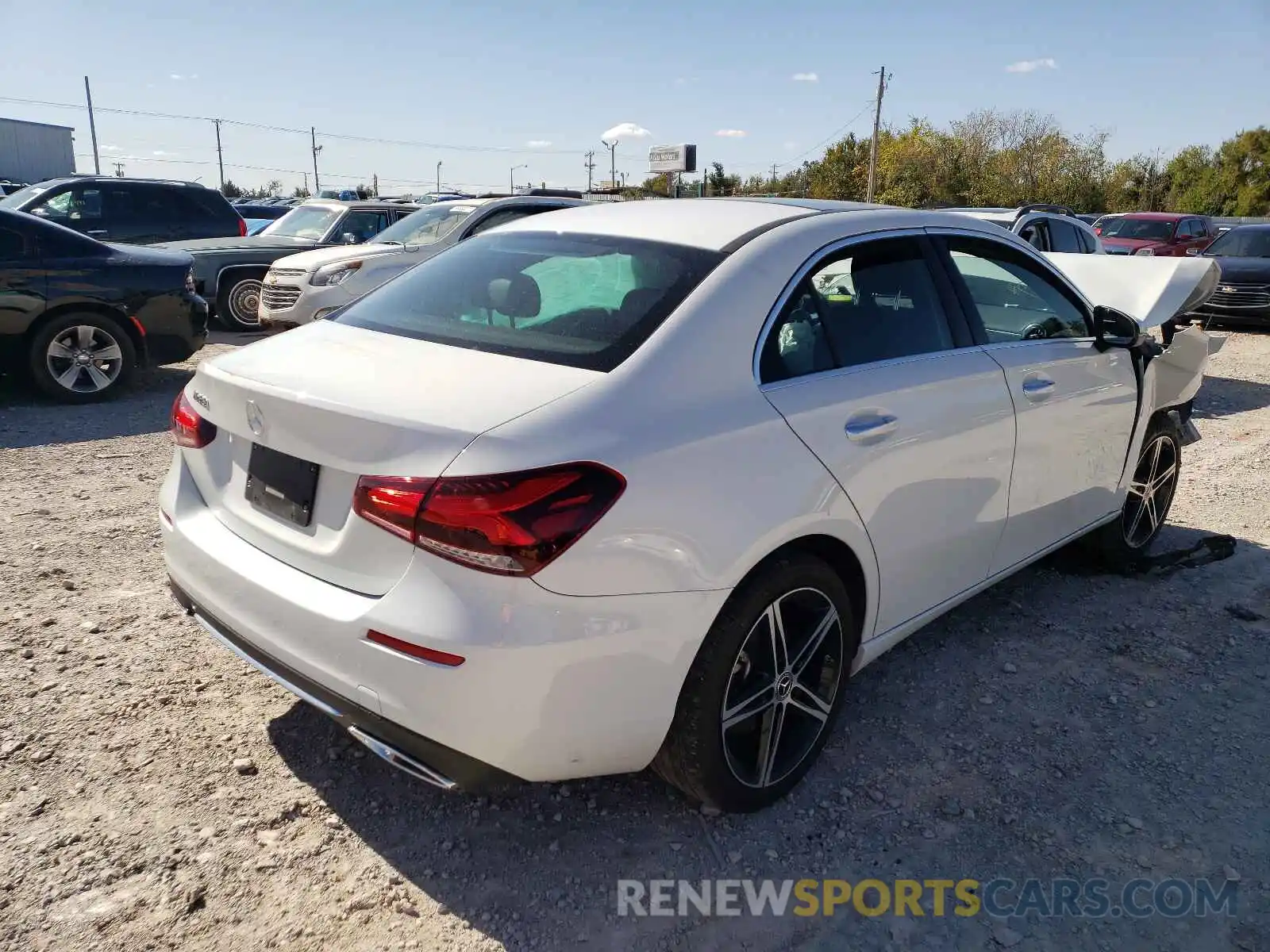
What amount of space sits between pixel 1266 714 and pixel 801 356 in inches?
90.9

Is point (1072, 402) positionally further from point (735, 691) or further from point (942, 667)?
point (735, 691)

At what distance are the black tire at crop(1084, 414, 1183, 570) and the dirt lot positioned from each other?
51 centimetres

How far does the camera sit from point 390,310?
10.0ft

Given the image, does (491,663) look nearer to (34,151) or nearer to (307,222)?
(307,222)

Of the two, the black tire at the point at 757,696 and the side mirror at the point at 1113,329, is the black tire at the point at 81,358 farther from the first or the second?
the side mirror at the point at 1113,329

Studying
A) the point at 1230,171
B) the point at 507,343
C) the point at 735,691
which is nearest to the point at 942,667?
the point at 735,691

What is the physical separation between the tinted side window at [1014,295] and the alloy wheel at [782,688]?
1425 millimetres

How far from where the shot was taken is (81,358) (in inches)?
302

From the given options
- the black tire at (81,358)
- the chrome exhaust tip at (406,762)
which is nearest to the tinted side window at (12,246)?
the black tire at (81,358)

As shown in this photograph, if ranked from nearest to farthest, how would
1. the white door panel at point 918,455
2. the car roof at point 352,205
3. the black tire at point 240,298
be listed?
the white door panel at point 918,455 < the black tire at point 240,298 < the car roof at point 352,205

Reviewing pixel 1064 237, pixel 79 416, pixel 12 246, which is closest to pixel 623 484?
pixel 79 416

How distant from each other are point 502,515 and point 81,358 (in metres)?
7.11

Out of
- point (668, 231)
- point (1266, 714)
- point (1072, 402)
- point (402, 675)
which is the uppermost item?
point (668, 231)

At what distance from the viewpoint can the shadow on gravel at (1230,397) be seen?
29.6 feet
